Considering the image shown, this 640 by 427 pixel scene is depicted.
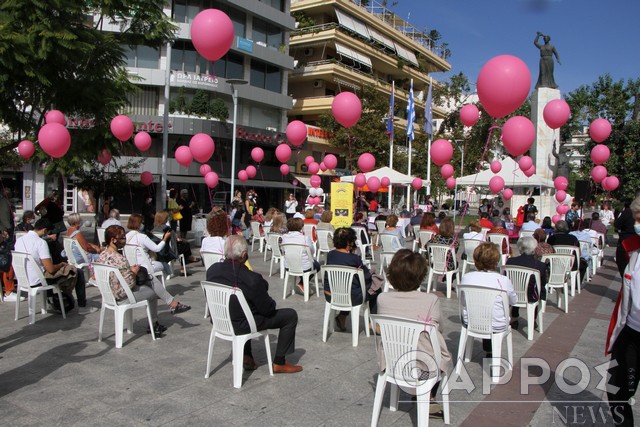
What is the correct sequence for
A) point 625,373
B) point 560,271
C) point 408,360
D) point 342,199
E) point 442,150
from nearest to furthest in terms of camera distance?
point 625,373
point 408,360
point 560,271
point 442,150
point 342,199

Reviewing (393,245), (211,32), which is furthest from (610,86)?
(211,32)

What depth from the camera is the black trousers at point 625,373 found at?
3373 millimetres

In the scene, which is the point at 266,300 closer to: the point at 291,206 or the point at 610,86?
the point at 291,206

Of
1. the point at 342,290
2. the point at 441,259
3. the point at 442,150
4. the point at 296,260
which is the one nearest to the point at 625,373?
the point at 342,290

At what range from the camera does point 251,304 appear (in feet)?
15.7

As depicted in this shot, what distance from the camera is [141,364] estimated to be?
518 centimetres

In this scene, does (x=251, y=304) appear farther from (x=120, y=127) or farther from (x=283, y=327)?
(x=120, y=127)

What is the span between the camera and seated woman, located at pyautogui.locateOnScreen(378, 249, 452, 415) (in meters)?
3.86

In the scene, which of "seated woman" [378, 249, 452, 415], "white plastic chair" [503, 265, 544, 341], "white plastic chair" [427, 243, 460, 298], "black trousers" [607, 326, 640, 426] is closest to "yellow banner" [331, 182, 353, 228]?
"white plastic chair" [427, 243, 460, 298]

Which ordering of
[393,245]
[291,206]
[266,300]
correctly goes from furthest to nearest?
[291,206], [393,245], [266,300]

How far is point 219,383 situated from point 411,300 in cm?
205

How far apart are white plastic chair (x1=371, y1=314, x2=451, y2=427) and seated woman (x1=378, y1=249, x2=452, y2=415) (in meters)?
0.08

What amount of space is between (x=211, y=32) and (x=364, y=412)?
5.57 meters

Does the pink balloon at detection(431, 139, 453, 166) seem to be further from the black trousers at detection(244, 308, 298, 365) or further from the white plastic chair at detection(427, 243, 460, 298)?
the black trousers at detection(244, 308, 298, 365)
